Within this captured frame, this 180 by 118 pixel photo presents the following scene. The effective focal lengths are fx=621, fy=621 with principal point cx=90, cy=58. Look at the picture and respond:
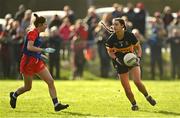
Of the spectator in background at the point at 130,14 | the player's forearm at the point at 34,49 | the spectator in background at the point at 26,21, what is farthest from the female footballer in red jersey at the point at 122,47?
the spectator in background at the point at 26,21

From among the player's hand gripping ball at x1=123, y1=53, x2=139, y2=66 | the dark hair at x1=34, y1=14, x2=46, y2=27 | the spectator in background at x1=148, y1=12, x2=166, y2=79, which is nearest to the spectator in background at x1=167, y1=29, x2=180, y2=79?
the spectator in background at x1=148, y1=12, x2=166, y2=79

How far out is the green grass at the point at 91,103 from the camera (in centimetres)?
1252

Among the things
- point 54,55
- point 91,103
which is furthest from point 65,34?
point 91,103

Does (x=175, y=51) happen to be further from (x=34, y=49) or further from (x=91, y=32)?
(x=34, y=49)

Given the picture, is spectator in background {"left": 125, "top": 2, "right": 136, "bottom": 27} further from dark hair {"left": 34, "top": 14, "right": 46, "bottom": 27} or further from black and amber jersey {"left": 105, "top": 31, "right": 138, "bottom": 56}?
dark hair {"left": 34, "top": 14, "right": 46, "bottom": 27}

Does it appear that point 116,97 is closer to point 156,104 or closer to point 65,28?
point 156,104

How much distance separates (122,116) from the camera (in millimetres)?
12070

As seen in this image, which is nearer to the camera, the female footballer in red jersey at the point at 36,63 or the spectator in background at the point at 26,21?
the female footballer in red jersey at the point at 36,63

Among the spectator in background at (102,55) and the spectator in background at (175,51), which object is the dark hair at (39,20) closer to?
the spectator in background at (102,55)

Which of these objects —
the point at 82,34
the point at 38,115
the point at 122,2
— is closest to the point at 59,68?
the point at 82,34

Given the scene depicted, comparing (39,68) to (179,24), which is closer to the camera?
(39,68)

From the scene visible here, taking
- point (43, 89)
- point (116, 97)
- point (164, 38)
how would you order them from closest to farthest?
point (116, 97) → point (43, 89) → point (164, 38)

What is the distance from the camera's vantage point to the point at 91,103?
1466 cm

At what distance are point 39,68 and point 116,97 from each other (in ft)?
11.7
